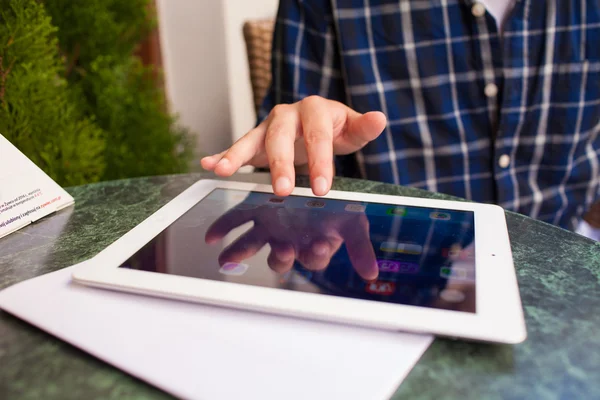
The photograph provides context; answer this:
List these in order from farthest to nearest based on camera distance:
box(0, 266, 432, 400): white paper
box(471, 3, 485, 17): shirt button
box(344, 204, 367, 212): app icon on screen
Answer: box(471, 3, 485, 17): shirt button
box(344, 204, 367, 212): app icon on screen
box(0, 266, 432, 400): white paper

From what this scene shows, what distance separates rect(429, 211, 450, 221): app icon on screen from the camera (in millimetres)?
493

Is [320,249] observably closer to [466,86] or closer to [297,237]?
[297,237]

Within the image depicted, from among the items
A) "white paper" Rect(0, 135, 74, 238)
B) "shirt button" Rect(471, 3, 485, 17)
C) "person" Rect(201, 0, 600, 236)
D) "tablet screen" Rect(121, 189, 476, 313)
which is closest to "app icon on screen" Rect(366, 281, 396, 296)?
"tablet screen" Rect(121, 189, 476, 313)

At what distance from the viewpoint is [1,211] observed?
53 centimetres

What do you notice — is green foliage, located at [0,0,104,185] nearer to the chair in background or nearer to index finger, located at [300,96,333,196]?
index finger, located at [300,96,333,196]

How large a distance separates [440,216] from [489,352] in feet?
0.59

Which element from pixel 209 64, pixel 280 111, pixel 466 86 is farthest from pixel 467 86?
pixel 209 64

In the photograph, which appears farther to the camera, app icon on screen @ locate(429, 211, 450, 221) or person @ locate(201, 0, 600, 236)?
person @ locate(201, 0, 600, 236)

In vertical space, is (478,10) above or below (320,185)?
above

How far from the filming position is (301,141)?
73 centimetres

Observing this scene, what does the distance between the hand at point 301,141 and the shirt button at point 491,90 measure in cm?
29

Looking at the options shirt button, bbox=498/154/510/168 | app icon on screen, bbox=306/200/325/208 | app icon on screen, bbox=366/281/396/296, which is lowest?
shirt button, bbox=498/154/510/168

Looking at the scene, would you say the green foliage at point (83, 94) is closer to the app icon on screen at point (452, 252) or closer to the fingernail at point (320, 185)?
the fingernail at point (320, 185)

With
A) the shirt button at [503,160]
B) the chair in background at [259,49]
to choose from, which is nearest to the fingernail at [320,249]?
the shirt button at [503,160]
